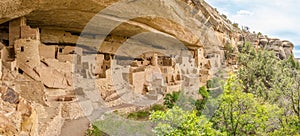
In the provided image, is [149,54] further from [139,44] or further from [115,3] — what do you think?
[115,3]

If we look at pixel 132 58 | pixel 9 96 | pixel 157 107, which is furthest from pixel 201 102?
pixel 9 96

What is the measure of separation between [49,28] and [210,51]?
42.6ft

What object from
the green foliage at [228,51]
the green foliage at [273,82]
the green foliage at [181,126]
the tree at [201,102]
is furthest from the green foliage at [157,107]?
the green foliage at [228,51]

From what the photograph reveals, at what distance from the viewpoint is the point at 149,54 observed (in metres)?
14.9

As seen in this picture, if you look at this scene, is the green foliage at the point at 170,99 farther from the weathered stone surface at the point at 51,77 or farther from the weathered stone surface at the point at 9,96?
the weathered stone surface at the point at 9,96

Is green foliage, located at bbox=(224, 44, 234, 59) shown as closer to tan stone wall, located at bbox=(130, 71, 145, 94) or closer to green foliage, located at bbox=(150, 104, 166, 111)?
tan stone wall, located at bbox=(130, 71, 145, 94)

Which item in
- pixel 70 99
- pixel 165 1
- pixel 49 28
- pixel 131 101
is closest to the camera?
pixel 70 99

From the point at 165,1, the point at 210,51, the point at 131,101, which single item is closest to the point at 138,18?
the point at 165,1

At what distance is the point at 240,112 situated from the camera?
23.4ft

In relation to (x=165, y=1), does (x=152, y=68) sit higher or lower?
lower

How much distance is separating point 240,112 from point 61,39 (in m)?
7.04

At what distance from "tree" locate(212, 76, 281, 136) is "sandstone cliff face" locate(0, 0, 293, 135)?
11.7 ft

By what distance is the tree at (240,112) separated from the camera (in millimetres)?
6703

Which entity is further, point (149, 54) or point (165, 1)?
point (149, 54)
